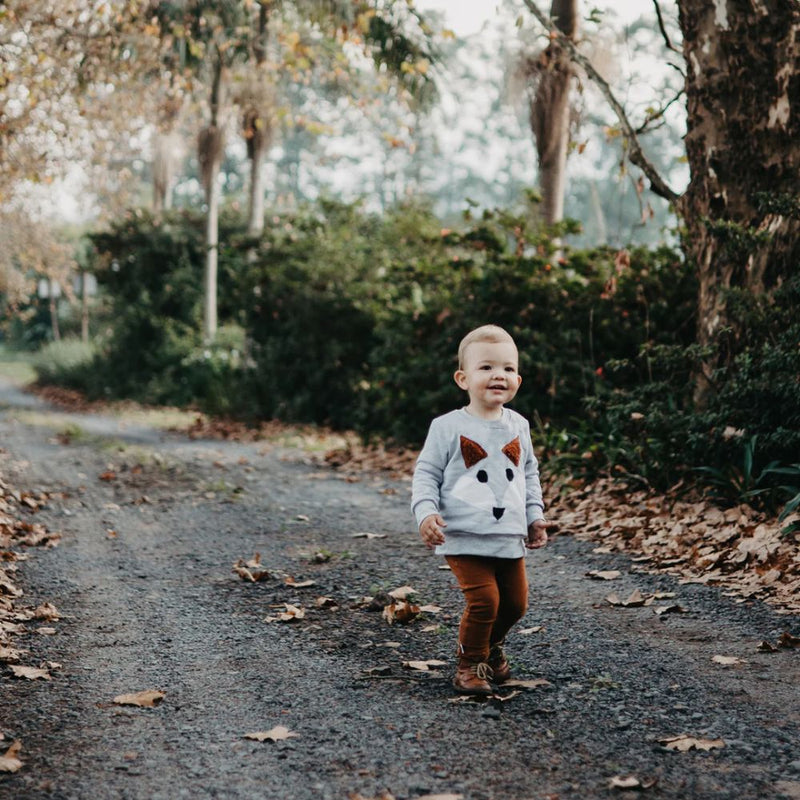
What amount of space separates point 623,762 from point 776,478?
14.1 feet

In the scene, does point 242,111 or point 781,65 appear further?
point 242,111

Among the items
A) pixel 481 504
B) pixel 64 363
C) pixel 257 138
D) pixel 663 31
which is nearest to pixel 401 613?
pixel 481 504

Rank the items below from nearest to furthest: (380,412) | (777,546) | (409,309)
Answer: (777,546), (409,309), (380,412)

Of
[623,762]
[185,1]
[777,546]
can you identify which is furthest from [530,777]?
[185,1]

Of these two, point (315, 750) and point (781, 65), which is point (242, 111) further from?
point (315, 750)

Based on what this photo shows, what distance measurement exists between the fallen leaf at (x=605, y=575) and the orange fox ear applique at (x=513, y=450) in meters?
2.28

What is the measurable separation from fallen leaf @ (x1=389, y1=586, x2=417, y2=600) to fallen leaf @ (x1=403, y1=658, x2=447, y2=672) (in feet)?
3.72

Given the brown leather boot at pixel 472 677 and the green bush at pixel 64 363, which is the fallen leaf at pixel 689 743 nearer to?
the brown leather boot at pixel 472 677

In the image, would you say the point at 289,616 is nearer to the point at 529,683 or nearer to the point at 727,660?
the point at 529,683

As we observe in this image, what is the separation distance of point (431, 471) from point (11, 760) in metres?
1.89

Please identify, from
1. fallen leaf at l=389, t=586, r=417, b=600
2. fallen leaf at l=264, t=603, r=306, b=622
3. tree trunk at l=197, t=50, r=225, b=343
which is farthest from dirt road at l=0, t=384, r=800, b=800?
tree trunk at l=197, t=50, r=225, b=343

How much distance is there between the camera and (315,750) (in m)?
3.32

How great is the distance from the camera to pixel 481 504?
3.89 metres

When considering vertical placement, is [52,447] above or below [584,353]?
below
